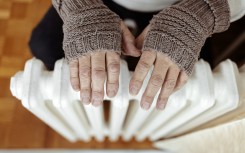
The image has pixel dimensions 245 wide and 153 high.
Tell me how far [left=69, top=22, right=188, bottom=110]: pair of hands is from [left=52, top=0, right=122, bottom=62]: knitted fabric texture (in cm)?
1

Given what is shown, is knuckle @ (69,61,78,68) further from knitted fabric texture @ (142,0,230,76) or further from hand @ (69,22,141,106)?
knitted fabric texture @ (142,0,230,76)

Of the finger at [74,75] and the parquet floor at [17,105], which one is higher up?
the finger at [74,75]

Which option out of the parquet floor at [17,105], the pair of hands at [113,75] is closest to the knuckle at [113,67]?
the pair of hands at [113,75]

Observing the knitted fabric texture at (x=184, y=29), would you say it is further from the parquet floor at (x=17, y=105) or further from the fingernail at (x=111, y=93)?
the parquet floor at (x=17, y=105)

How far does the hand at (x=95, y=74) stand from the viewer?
482 millimetres

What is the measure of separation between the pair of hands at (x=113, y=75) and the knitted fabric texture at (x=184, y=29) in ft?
0.04

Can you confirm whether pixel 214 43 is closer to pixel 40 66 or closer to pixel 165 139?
pixel 165 139

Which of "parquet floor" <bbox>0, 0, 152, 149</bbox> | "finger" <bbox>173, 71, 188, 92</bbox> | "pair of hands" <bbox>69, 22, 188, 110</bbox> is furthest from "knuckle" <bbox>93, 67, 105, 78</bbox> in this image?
"parquet floor" <bbox>0, 0, 152, 149</bbox>

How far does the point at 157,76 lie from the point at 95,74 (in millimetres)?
91

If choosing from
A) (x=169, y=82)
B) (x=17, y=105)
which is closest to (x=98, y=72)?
(x=169, y=82)

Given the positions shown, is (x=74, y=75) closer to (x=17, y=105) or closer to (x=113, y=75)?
(x=113, y=75)

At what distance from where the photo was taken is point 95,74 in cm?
48

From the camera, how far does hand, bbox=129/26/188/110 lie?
48cm

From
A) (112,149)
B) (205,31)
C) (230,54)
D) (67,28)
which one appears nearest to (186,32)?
(205,31)
